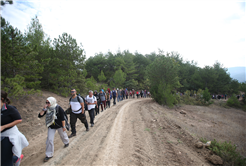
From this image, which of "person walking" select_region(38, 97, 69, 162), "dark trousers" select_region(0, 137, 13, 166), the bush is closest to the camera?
"dark trousers" select_region(0, 137, 13, 166)

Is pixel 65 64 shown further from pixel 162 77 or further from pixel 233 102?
pixel 233 102

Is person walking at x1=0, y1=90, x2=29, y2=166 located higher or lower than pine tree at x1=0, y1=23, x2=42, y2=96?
lower

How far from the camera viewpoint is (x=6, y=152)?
2611 mm

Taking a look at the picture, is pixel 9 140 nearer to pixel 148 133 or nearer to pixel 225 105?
pixel 148 133

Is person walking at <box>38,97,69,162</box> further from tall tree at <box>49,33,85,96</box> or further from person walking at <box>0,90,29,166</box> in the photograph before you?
tall tree at <box>49,33,85,96</box>

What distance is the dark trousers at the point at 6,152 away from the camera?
2.56 m

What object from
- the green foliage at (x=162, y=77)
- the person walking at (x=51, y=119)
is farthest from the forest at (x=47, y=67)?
the person walking at (x=51, y=119)

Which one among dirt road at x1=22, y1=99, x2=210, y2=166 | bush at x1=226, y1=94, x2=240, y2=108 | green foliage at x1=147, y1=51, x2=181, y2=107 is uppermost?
green foliage at x1=147, y1=51, x2=181, y2=107

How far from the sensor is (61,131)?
161 inches

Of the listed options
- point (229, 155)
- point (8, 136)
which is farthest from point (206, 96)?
point (8, 136)

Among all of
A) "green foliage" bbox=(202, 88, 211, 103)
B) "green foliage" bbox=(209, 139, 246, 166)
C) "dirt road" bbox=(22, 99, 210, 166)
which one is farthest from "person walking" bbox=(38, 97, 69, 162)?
"green foliage" bbox=(202, 88, 211, 103)

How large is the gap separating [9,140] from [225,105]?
38.6 metres

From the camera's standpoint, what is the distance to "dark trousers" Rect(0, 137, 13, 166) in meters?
2.56

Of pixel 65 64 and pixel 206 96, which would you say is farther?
pixel 206 96
